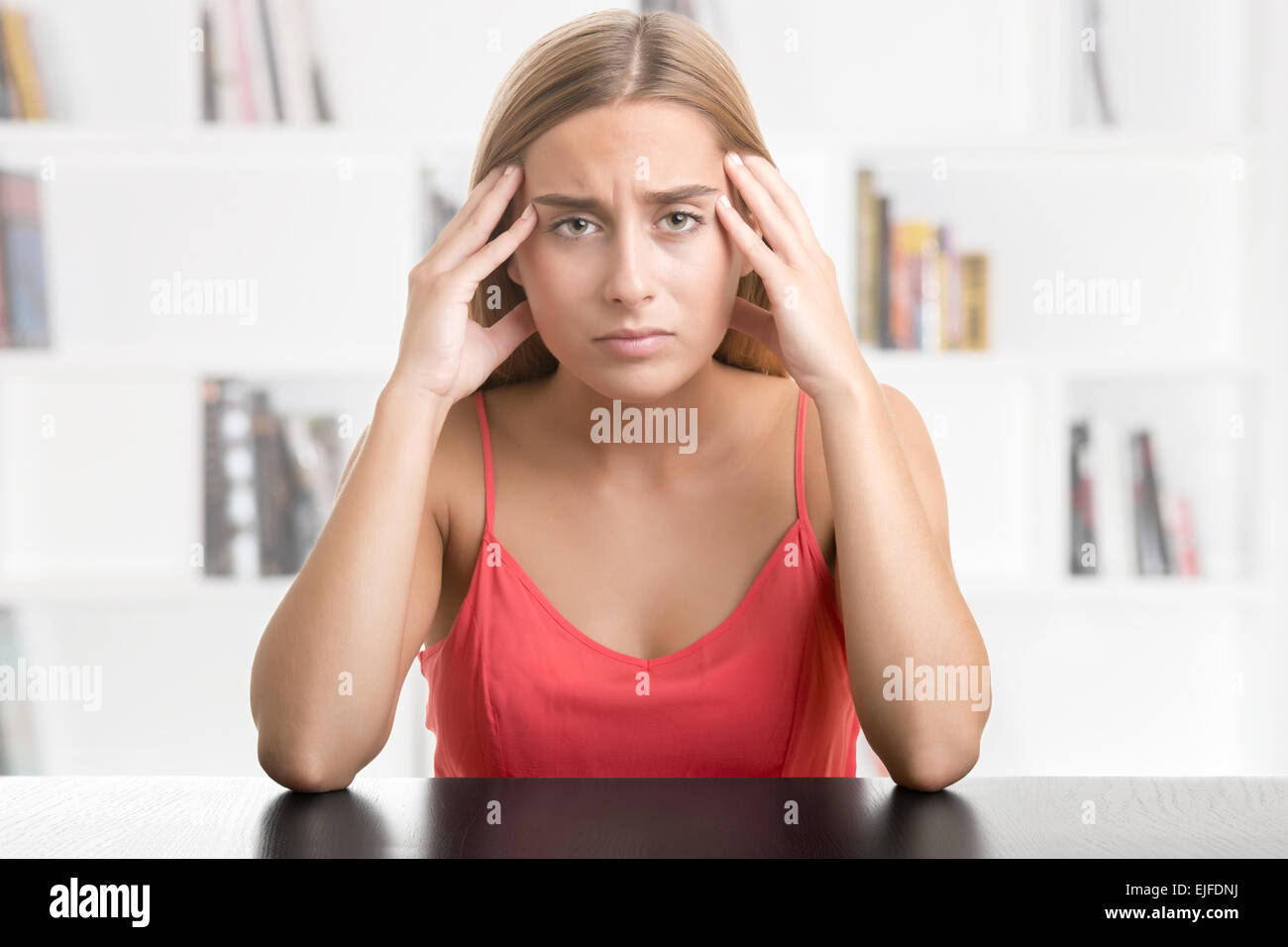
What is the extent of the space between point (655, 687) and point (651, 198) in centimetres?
→ 49

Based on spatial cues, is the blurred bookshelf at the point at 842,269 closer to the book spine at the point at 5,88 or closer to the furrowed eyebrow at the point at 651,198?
the book spine at the point at 5,88

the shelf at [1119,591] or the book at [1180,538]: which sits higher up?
the book at [1180,538]

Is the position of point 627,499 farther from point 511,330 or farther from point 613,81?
point 613,81

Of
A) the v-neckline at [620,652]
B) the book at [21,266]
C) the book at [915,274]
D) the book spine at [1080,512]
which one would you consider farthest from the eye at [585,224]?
the book at [21,266]

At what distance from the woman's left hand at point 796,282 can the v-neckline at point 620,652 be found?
0.20 m

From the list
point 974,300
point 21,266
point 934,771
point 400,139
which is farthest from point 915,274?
point 21,266

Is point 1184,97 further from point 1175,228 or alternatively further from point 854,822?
point 854,822

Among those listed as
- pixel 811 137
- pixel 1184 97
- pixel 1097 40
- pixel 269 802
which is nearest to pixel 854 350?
pixel 269 802

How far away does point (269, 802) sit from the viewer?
0.86 metres

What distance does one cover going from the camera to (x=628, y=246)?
106 centimetres

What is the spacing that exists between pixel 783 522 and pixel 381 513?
44 centimetres

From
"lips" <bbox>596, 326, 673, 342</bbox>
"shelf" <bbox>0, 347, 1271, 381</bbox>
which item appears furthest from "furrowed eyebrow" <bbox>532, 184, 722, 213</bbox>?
"shelf" <bbox>0, 347, 1271, 381</bbox>

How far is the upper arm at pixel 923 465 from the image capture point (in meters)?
1.22

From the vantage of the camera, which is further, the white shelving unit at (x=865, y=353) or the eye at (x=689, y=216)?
the white shelving unit at (x=865, y=353)
